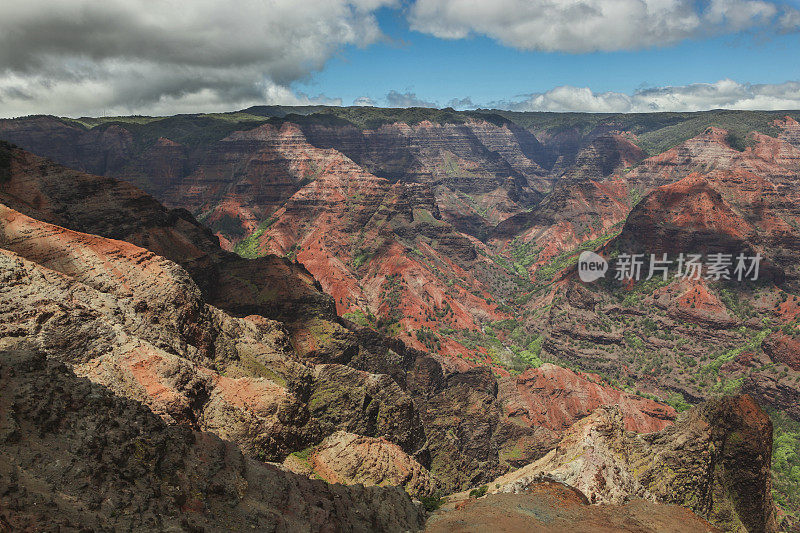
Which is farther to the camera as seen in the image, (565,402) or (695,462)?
(565,402)

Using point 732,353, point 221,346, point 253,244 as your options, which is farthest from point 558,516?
point 253,244

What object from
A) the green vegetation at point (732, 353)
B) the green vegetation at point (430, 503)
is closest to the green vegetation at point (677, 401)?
the green vegetation at point (732, 353)

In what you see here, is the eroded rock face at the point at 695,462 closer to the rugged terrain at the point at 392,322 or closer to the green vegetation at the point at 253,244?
the rugged terrain at the point at 392,322

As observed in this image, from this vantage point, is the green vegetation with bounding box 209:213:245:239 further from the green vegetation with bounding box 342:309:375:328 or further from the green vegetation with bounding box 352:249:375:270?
the green vegetation with bounding box 342:309:375:328

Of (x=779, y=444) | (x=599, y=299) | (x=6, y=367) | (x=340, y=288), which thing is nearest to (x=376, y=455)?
(x=6, y=367)

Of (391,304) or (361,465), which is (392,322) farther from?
(361,465)

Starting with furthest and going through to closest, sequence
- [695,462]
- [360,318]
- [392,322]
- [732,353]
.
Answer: [360,318] < [392,322] < [732,353] < [695,462]
